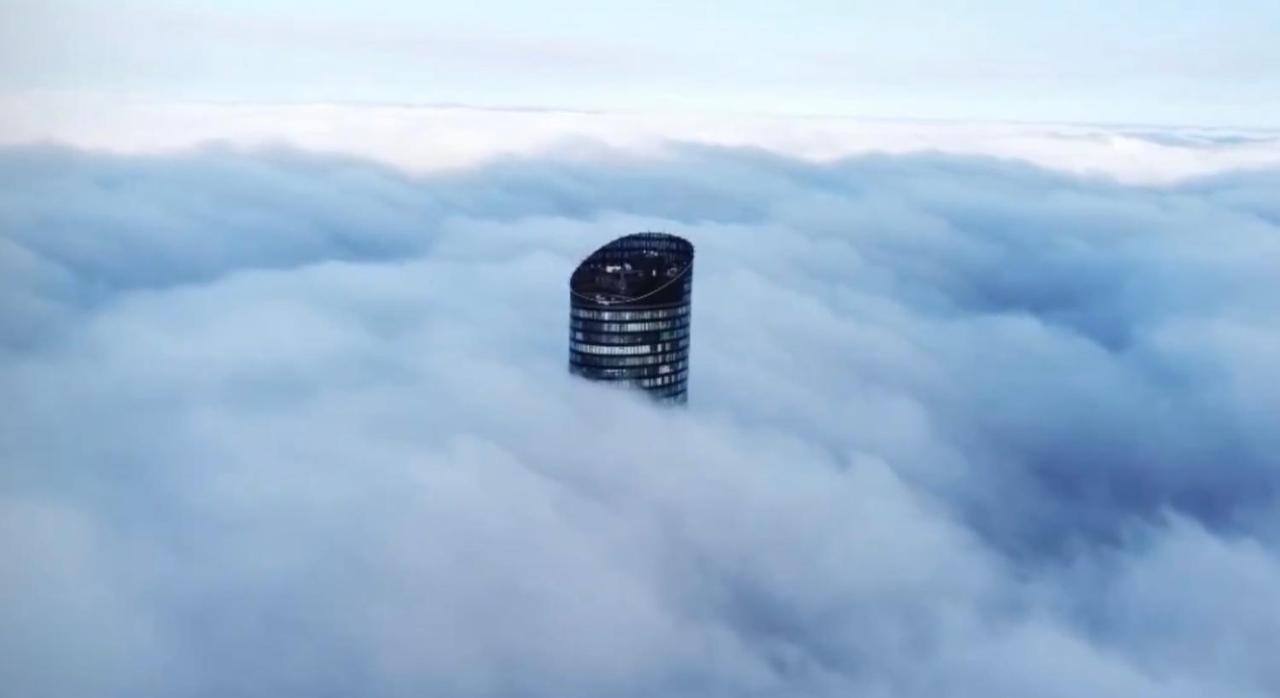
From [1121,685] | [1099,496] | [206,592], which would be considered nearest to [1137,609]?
[1121,685]

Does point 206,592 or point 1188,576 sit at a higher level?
point 206,592

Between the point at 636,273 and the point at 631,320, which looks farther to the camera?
the point at 636,273

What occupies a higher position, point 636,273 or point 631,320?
point 636,273

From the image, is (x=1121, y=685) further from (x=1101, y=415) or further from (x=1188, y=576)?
(x=1101, y=415)
